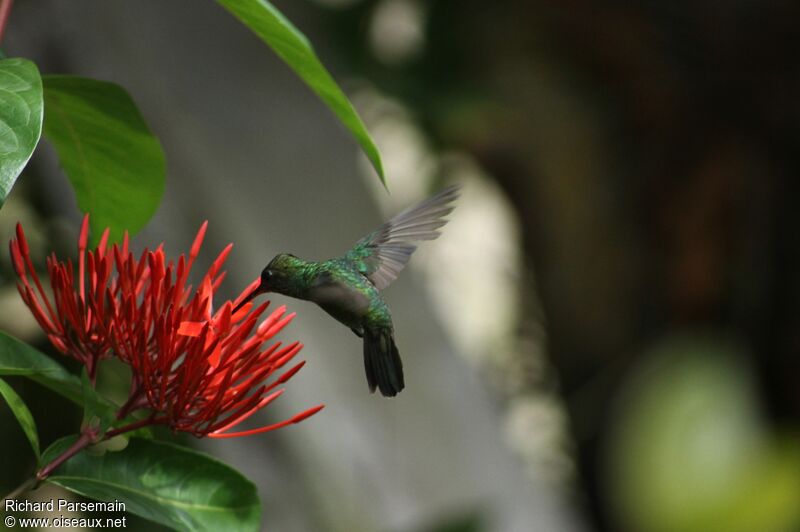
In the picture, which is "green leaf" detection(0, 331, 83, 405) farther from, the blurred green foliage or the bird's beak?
the blurred green foliage

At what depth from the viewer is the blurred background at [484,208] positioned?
1.74m

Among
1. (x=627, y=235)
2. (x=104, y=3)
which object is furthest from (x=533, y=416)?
(x=104, y=3)

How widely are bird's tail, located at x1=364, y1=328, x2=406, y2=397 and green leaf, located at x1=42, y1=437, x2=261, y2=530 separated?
96mm

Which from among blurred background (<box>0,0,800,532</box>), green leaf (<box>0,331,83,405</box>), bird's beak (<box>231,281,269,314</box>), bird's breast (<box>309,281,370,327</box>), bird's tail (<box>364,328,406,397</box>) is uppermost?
bird's beak (<box>231,281,269,314</box>)

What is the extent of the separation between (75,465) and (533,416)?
209 cm

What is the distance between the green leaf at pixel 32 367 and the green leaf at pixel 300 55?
20cm

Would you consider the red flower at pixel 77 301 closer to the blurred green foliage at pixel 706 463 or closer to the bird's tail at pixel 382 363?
the bird's tail at pixel 382 363

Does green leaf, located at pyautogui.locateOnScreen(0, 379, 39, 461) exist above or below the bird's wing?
below

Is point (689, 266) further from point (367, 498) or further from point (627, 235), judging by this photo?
point (367, 498)

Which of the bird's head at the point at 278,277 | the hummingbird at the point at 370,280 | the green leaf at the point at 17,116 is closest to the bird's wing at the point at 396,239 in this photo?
the hummingbird at the point at 370,280

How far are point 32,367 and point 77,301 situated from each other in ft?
0.20

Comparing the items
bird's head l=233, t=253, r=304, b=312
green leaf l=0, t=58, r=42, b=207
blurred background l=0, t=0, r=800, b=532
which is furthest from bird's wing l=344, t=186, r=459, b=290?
blurred background l=0, t=0, r=800, b=532

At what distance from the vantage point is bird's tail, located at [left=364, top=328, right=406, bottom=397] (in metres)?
0.52

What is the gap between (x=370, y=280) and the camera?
653mm
